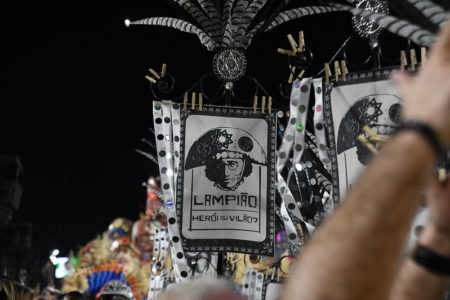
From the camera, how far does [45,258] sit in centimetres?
4809

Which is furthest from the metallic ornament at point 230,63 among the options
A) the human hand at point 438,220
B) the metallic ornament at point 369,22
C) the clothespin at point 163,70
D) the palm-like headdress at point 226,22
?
the human hand at point 438,220

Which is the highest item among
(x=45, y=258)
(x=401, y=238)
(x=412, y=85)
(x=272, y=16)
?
(x=272, y=16)

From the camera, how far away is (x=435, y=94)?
1.11 meters

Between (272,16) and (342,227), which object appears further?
(272,16)

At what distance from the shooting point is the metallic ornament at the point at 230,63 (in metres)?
7.07

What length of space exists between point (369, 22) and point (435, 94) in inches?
213

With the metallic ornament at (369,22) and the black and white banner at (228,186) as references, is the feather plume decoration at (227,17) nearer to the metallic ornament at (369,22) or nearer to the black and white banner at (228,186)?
the black and white banner at (228,186)

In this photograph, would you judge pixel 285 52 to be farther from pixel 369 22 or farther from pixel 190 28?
pixel 190 28

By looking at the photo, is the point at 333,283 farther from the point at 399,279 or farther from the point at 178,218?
the point at 178,218

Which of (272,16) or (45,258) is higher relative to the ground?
(272,16)

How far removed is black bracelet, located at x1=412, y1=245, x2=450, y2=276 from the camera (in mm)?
1462

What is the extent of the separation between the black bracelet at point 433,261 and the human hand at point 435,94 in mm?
438

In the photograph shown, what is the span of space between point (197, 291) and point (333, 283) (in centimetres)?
33

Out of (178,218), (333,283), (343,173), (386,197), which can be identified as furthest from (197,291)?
(178,218)
